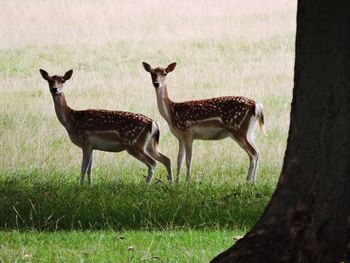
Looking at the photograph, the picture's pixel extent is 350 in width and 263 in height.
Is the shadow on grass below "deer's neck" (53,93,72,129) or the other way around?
below

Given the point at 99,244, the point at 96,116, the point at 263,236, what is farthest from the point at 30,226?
the point at 263,236

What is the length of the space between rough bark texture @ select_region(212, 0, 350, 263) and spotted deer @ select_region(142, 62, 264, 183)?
508 cm

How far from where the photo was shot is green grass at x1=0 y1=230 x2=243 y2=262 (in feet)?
24.5

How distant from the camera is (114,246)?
7918mm

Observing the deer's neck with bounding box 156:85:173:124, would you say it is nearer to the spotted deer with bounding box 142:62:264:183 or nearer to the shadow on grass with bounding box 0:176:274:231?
the spotted deer with bounding box 142:62:264:183

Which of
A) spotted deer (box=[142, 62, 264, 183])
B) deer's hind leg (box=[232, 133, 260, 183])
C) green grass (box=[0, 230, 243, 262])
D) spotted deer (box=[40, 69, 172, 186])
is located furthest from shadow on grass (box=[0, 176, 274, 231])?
spotted deer (box=[142, 62, 264, 183])

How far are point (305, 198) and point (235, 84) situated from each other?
12.9m

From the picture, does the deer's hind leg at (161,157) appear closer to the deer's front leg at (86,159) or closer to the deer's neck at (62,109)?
the deer's front leg at (86,159)

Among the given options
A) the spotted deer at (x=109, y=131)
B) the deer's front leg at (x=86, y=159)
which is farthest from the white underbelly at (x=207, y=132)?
the deer's front leg at (x=86, y=159)

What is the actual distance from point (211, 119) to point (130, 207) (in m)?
2.41

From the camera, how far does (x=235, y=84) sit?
63.0 feet

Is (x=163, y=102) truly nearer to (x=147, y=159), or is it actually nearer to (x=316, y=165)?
(x=147, y=159)

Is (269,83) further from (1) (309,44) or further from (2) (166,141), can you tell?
(1) (309,44)

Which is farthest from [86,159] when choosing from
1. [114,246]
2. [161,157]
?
[114,246]
